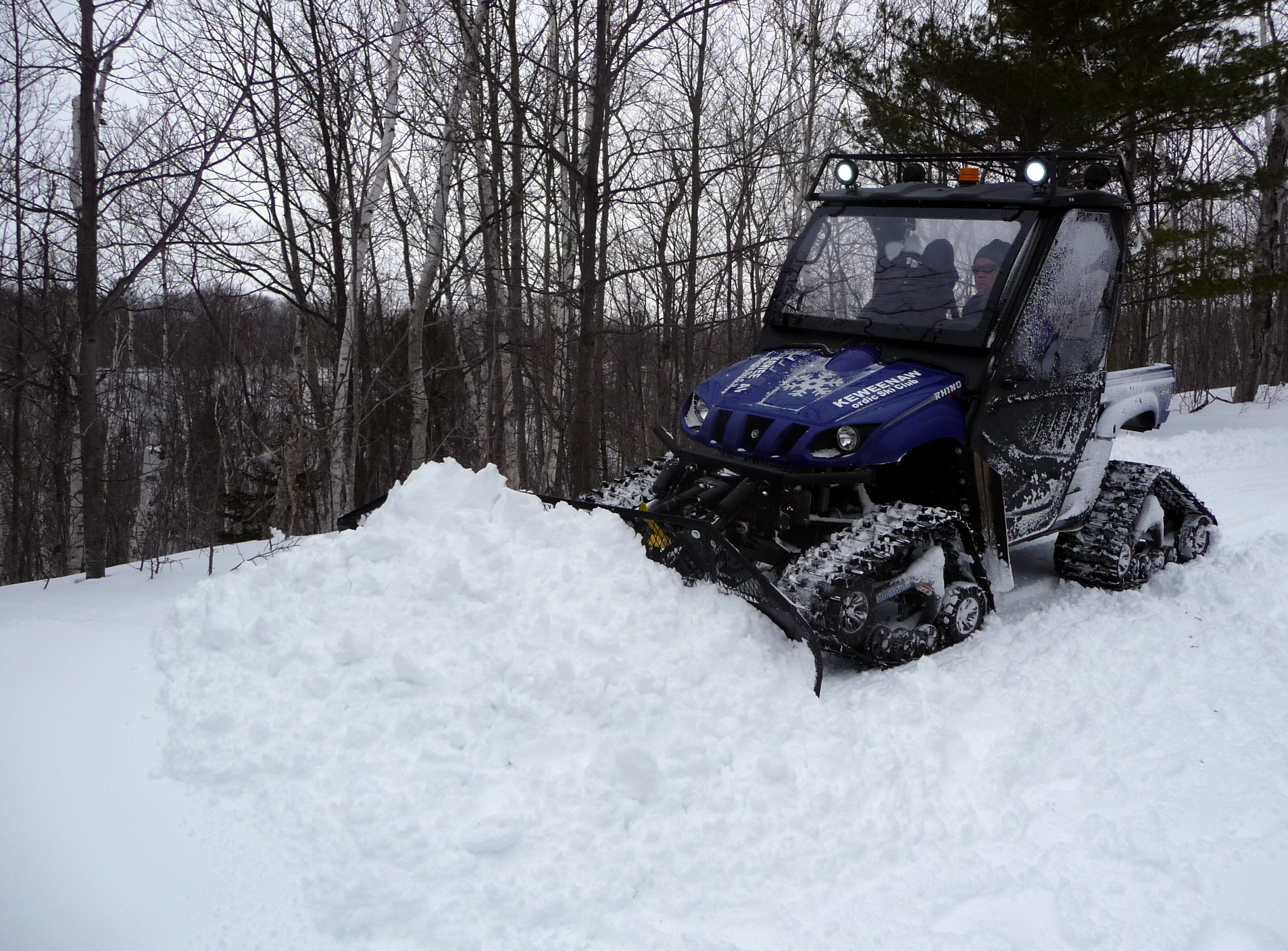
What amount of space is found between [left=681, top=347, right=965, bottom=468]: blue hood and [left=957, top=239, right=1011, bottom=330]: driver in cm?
35

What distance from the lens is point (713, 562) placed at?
390 centimetres

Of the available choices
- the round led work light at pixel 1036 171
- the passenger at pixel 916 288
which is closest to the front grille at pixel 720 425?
the passenger at pixel 916 288

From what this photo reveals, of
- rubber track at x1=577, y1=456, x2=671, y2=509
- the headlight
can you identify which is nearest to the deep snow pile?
rubber track at x1=577, y1=456, x2=671, y2=509

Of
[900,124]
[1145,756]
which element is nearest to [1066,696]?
[1145,756]

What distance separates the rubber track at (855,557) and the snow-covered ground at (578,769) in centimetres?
20

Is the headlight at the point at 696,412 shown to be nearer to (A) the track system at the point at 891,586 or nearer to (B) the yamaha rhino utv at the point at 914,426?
(B) the yamaha rhino utv at the point at 914,426

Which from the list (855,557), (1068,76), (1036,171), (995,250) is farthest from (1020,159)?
(1068,76)

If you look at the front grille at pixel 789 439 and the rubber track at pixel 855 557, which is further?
the front grille at pixel 789 439

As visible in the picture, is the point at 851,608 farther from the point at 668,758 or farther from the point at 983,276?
the point at 983,276

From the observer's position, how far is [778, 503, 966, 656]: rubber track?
3.86 m

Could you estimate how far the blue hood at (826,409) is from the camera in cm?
414

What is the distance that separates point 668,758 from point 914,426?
6.82ft

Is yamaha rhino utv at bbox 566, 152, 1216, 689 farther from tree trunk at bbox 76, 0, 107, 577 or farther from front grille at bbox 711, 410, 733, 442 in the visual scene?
tree trunk at bbox 76, 0, 107, 577

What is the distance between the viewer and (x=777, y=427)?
4234 millimetres
